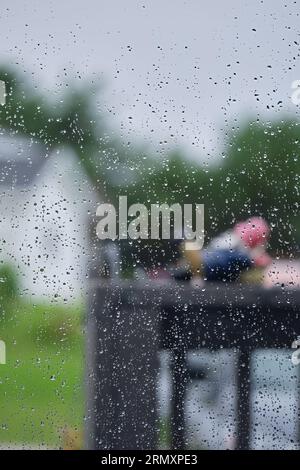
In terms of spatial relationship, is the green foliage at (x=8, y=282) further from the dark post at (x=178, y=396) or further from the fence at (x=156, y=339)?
the dark post at (x=178, y=396)

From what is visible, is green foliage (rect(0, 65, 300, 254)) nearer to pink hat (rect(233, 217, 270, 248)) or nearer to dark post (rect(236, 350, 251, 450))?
pink hat (rect(233, 217, 270, 248))

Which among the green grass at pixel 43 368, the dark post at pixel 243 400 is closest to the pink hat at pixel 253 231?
the dark post at pixel 243 400

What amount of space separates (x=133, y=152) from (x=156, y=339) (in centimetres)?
29

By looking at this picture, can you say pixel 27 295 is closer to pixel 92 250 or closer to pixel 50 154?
pixel 92 250

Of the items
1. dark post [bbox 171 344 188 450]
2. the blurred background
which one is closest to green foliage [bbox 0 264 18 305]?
the blurred background

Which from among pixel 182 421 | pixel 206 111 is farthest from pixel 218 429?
pixel 206 111

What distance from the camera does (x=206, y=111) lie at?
793mm

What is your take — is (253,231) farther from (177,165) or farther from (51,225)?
(51,225)

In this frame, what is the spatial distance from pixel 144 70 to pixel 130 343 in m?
0.43

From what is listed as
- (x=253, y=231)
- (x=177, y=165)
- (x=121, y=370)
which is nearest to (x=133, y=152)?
(x=177, y=165)

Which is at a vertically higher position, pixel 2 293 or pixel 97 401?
pixel 2 293

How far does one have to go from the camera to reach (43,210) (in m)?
0.79
